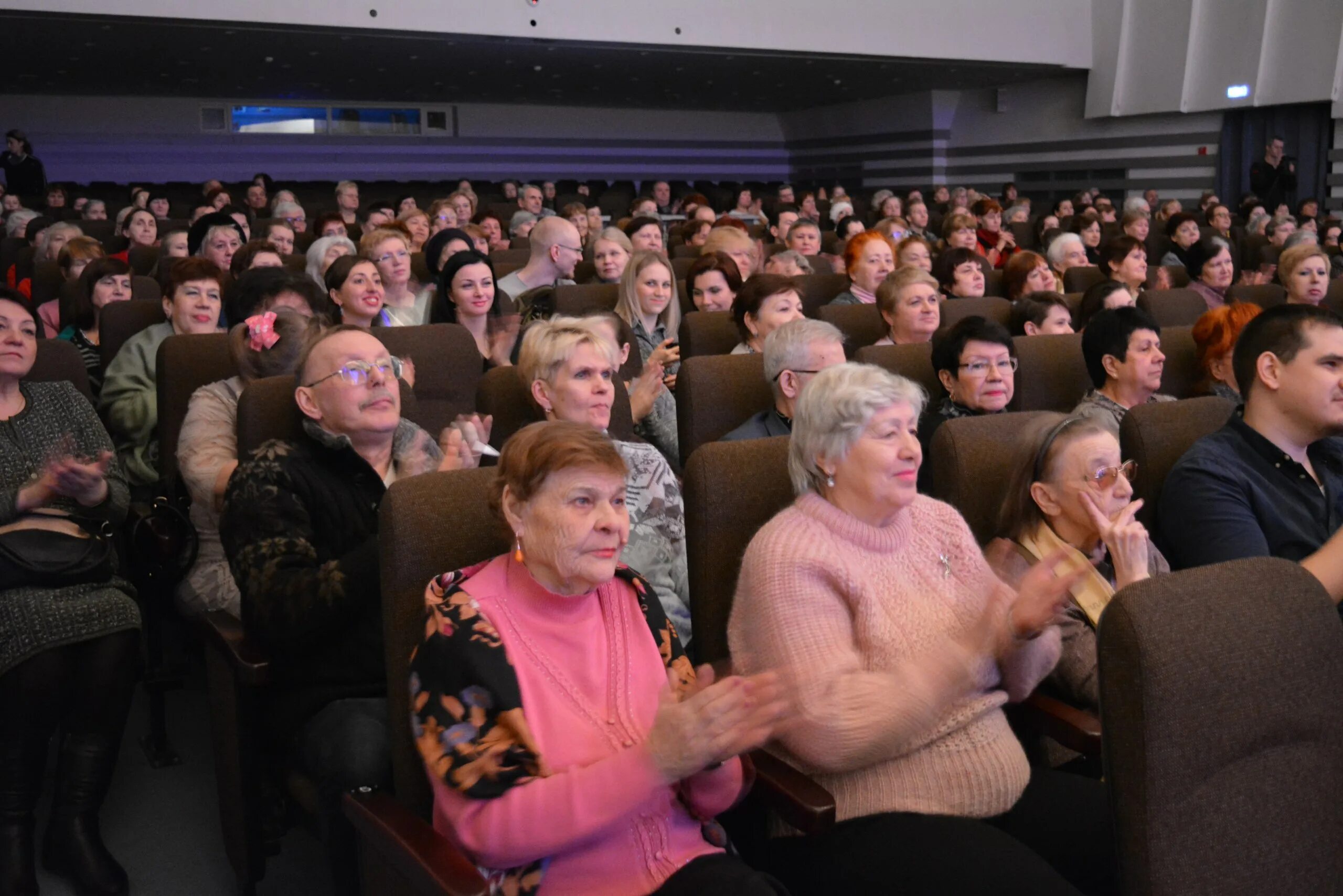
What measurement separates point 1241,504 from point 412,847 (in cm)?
154

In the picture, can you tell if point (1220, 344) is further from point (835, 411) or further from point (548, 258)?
point (548, 258)

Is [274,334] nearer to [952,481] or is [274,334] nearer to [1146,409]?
[952,481]

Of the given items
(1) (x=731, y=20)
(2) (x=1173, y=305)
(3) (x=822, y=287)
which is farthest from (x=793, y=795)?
(1) (x=731, y=20)

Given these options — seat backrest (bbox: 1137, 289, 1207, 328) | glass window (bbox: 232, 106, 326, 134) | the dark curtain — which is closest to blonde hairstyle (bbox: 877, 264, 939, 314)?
seat backrest (bbox: 1137, 289, 1207, 328)

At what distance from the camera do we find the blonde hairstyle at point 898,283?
155 inches

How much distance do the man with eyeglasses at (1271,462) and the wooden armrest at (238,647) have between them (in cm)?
155

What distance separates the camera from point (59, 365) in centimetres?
300

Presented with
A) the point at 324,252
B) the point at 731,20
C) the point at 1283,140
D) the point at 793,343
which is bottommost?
the point at 793,343

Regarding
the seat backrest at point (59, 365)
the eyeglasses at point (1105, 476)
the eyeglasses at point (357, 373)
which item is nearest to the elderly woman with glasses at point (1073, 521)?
the eyeglasses at point (1105, 476)

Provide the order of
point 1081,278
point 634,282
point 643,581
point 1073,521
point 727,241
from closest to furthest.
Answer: point 643,581 < point 1073,521 < point 634,282 < point 727,241 < point 1081,278

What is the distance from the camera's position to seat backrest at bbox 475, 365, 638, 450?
106 inches

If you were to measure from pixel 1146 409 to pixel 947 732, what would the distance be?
1.04m

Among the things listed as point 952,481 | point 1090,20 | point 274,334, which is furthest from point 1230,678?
point 1090,20

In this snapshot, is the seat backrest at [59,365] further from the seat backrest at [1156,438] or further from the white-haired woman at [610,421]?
the seat backrest at [1156,438]
